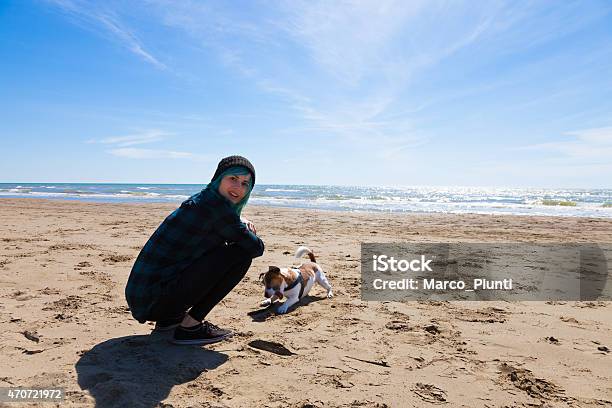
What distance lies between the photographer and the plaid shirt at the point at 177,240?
2693mm

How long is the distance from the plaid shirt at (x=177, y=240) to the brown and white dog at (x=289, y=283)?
1229mm

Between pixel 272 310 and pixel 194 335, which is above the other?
pixel 194 335

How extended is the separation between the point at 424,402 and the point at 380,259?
452 cm

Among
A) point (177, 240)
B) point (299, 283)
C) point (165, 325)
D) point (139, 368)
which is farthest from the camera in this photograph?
point (299, 283)

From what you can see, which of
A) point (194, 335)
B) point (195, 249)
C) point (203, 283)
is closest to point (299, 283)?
point (194, 335)

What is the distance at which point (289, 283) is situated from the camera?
13.1 feet

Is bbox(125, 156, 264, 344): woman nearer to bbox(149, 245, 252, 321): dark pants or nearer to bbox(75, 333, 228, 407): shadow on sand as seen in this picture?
bbox(149, 245, 252, 321): dark pants

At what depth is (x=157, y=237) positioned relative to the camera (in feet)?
9.03

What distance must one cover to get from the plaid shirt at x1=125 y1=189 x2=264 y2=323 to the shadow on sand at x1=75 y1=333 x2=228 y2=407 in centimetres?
34

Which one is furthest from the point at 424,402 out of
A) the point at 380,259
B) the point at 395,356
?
the point at 380,259

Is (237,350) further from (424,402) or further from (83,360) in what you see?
(424,402)

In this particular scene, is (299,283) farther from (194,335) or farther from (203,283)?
(203,283)

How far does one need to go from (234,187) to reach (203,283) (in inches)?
30.1

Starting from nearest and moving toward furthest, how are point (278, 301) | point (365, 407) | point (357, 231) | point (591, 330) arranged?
1. point (365, 407)
2. point (591, 330)
3. point (278, 301)
4. point (357, 231)
